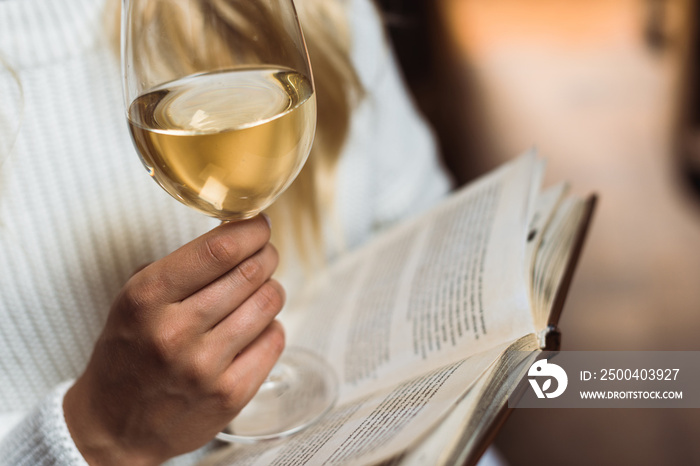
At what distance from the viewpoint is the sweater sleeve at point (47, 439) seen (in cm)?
52

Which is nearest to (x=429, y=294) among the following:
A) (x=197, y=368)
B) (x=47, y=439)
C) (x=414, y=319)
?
(x=414, y=319)

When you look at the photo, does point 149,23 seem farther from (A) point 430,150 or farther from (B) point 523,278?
(A) point 430,150

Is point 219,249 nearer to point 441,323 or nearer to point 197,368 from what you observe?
point 197,368

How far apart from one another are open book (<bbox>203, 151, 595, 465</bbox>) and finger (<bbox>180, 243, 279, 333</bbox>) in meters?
0.12

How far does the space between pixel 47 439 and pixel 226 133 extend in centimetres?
31

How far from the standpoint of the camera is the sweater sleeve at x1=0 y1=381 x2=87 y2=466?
A: 52cm

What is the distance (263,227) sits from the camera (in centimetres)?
48

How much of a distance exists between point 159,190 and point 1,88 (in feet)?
0.61

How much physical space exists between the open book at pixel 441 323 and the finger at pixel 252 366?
0.18 ft

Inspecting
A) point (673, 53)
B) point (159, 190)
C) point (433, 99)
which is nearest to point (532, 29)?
point (673, 53)

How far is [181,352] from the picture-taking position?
0.45m
